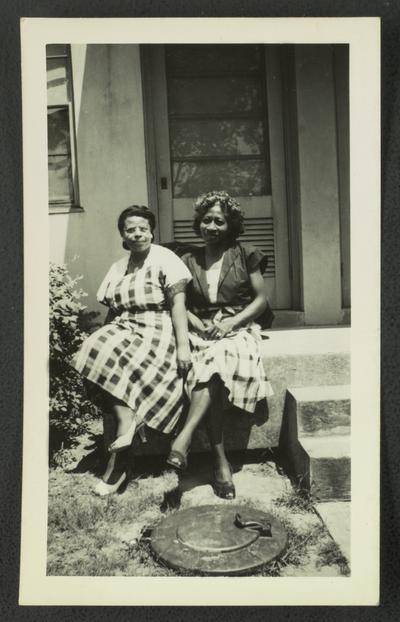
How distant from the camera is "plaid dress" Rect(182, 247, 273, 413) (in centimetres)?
167

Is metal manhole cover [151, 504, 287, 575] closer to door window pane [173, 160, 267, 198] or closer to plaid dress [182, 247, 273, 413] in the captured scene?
plaid dress [182, 247, 273, 413]

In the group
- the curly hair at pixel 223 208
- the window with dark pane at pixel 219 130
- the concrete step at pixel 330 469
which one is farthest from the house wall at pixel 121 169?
the concrete step at pixel 330 469

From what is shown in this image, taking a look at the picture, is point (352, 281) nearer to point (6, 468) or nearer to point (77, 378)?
point (77, 378)

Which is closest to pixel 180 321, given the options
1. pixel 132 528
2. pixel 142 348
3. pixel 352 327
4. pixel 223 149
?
pixel 142 348

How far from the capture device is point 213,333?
1.77 m

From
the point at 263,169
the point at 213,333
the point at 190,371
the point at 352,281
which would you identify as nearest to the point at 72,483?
the point at 190,371

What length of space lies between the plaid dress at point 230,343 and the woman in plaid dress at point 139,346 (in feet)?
0.23

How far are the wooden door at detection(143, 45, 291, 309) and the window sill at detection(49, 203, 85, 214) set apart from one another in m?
0.35

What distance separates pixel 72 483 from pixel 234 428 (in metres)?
0.61

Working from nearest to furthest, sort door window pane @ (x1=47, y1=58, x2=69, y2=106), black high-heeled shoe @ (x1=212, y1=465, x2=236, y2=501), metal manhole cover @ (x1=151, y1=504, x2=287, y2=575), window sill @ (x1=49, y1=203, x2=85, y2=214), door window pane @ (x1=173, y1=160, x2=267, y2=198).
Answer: metal manhole cover @ (x1=151, y1=504, x2=287, y2=575) < door window pane @ (x1=47, y1=58, x2=69, y2=106) < black high-heeled shoe @ (x1=212, y1=465, x2=236, y2=501) < window sill @ (x1=49, y1=203, x2=85, y2=214) < door window pane @ (x1=173, y1=160, x2=267, y2=198)

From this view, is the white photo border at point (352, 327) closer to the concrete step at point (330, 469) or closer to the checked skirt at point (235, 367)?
the concrete step at point (330, 469)

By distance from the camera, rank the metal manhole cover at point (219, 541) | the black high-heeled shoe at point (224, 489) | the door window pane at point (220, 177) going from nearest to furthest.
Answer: the metal manhole cover at point (219, 541), the black high-heeled shoe at point (224, 489), the door window pane at point (220, 177)

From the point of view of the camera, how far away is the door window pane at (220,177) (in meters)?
1.96

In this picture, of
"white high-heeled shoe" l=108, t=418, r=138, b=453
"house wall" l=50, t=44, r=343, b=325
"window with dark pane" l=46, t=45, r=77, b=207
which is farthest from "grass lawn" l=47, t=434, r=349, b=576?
"window with dark pane" l=46, t=45, r=77, b=207
